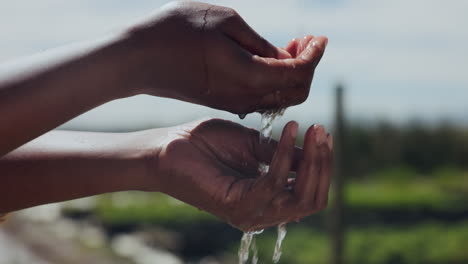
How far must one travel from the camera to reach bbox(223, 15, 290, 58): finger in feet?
4.48

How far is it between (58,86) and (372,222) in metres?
7.90

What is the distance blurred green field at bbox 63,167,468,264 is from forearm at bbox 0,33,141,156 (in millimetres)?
5293

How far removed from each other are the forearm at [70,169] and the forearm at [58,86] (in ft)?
0.64

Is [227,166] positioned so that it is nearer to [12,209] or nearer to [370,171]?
[12,209]

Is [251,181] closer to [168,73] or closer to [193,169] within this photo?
[193,169]

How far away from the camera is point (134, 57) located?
1.32 meters

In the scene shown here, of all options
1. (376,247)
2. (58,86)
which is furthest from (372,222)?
(58,86)

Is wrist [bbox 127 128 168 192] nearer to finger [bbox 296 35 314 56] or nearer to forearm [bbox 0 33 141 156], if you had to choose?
forearm [bbox 0 33 141 156]

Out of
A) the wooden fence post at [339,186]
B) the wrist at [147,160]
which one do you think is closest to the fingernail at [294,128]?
the wrist at [147,160]

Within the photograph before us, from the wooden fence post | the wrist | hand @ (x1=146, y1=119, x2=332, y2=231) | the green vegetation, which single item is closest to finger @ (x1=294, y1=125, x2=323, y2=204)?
hand @ (x1=146, y1=119, x2=332, y2=231)

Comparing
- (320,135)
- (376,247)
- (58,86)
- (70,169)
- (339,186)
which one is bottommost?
(376,247)

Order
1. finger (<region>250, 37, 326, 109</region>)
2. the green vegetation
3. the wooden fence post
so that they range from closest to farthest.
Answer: finger (<region>250, 37, 326, 109</region>)
the wooden fence post
the green vegetation

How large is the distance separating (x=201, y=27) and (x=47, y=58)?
283 millimetres

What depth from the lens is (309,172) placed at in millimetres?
1385
